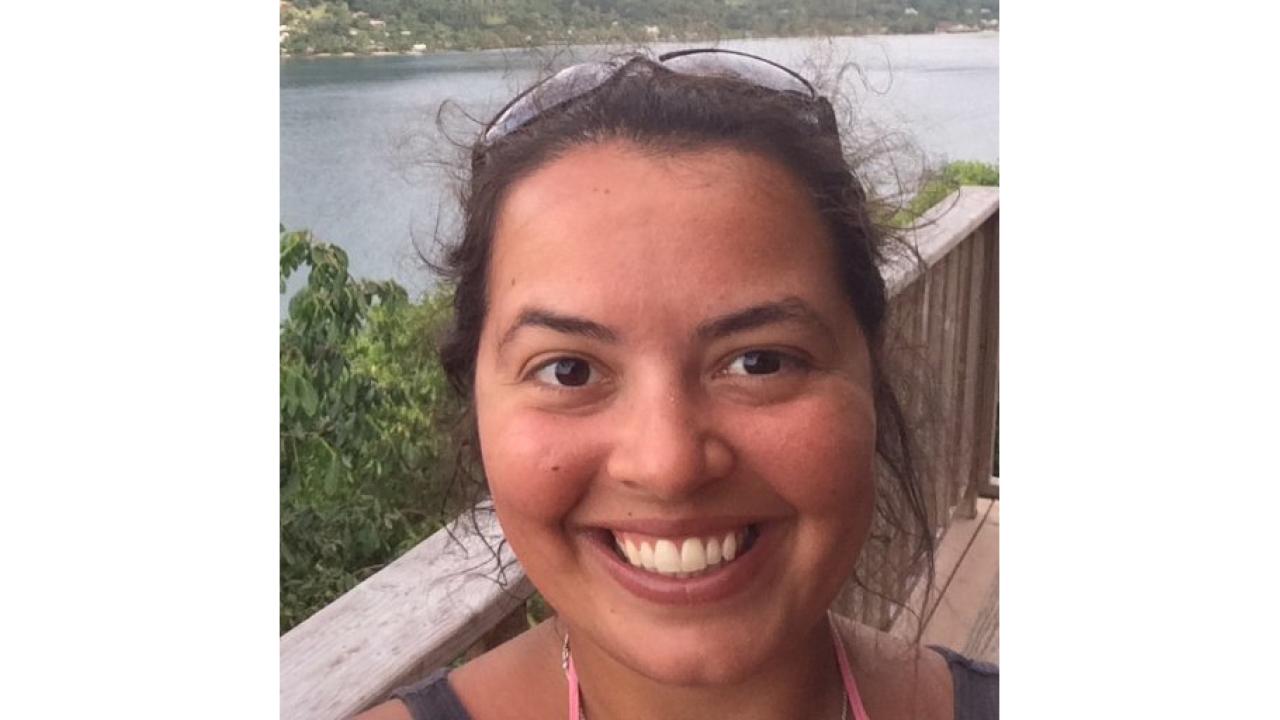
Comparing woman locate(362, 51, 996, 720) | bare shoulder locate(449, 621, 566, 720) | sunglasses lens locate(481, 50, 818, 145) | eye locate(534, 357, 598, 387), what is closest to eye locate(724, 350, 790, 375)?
woman locate(362, 51, 996, 720)

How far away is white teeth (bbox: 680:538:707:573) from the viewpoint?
39.2 inches

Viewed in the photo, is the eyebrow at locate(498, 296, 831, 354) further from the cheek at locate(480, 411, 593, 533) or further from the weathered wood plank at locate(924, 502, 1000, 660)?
the weathered wood plank at locate(924, 502, 1000, 660)

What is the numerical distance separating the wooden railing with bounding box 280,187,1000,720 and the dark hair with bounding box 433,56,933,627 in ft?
0.21

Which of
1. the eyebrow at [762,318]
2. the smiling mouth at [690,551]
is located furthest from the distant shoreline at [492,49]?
the smiling mouth at [690,551]

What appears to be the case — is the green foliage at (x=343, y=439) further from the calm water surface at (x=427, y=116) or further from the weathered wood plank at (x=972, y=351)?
the weathered wood plank at (x=972, y=351)

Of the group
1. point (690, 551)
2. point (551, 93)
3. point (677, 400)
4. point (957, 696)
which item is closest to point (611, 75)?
point (551, 93)

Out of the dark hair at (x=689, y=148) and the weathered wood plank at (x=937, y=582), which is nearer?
the dark hair at (x=689, y=148)

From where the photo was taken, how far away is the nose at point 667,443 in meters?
0.96

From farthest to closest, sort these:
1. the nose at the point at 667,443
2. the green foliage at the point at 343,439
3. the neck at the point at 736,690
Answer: the green foliage at the point at 343,439 < the neck at the point at 736,690 < the nose at the point at 667,443

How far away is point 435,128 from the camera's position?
3.65 ft

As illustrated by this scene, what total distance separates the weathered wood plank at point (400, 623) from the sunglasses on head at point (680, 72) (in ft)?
1.13

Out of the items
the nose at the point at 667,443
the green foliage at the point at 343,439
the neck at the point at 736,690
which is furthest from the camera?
the green foliage at the point at 343,439
